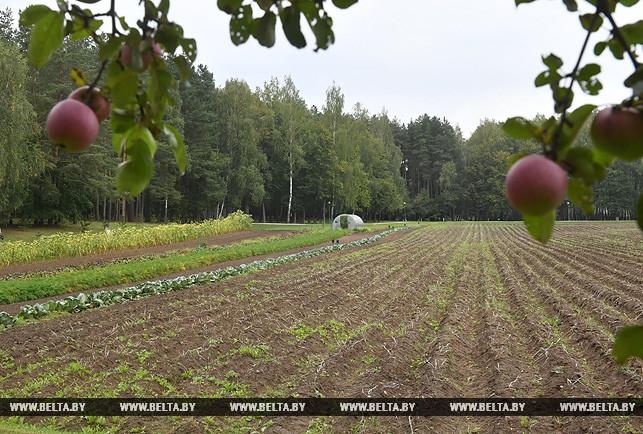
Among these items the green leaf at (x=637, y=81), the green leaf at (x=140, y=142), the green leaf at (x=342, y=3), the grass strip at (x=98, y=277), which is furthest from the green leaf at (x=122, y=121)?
the grass strip at (x=98, y=277)

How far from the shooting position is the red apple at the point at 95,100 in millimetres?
707

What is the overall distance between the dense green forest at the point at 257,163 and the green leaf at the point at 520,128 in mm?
20045

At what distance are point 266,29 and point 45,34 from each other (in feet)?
1.13

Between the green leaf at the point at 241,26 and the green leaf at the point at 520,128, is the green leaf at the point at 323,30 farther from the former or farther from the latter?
the green leaf at the point at 520,128

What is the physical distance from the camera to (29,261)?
1698 centimetres

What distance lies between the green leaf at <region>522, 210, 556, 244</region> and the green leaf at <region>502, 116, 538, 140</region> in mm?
103

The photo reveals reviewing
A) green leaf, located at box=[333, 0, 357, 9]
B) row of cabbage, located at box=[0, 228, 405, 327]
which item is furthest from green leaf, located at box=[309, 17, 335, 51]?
row of cabbage, located at box=[0, 228, 405, 327]

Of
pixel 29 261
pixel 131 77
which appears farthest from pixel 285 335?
pixel 29 261

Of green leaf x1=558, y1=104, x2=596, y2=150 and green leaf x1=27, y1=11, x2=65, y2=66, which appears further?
green leaf x1=27, y1=11, x2=65, y2=66

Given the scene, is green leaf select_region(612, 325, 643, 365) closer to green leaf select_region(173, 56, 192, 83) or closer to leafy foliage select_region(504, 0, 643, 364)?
leafy foliage select_region(504, 0, 643, 364)

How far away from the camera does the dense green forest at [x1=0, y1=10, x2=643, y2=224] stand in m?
28.0

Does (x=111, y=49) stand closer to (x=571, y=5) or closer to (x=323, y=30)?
(x=323, y=30)

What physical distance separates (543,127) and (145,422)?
17.0ft

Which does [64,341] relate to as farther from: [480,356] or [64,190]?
[64,190]
